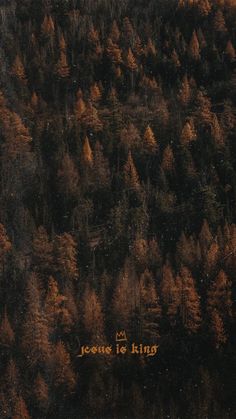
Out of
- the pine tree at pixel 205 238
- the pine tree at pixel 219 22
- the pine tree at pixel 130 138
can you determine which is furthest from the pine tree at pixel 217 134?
the pine tree at pixel 219 22

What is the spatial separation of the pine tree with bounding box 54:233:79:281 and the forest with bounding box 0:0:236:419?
0.90 ft

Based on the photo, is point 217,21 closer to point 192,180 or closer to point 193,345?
point 192,180

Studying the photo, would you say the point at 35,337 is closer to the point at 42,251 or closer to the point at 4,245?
the point at 42,251

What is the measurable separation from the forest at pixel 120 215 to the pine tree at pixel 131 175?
0.71 ft

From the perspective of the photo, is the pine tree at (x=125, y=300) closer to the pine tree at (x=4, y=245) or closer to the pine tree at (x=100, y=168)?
the pine tree at (x=4, y=245)

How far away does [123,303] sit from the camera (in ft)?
371

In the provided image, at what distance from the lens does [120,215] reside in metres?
130

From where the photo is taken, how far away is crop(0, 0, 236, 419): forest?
347 ft

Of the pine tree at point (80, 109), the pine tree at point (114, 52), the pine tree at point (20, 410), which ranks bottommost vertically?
the pine tree at point (20, 410)

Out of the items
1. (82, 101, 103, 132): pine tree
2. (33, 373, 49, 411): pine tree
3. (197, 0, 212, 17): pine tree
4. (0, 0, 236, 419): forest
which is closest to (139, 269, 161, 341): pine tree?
(0, 0, 236, 419): forest

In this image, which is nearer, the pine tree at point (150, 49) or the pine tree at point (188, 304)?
the pine tree at point (188, 304)

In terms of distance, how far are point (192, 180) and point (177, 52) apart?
5318cm

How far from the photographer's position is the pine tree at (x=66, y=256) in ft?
401

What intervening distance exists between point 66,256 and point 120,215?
44.7ft
